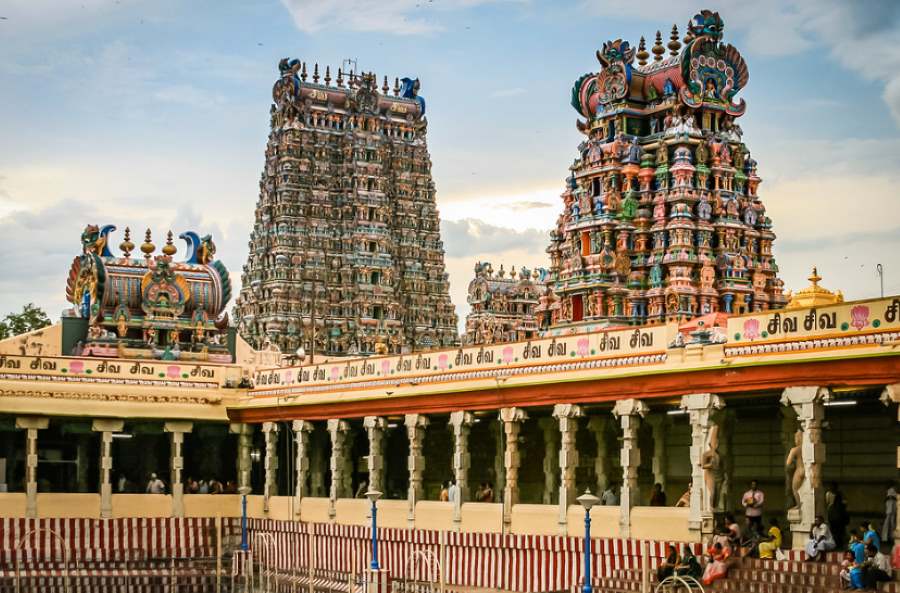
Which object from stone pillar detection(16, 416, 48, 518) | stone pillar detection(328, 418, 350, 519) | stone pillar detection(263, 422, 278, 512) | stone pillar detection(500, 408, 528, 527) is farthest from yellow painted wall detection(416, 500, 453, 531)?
stone pillar detection(16, 416, 48, 518)

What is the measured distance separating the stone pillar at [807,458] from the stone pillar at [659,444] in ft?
30.5

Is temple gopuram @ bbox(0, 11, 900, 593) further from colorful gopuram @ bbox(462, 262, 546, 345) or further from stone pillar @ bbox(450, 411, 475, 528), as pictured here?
colorful gopuram @ bbox(462, 262, 546, 345)

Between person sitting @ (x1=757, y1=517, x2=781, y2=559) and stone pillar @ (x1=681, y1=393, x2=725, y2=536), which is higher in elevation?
stone pillar @ (x1=681, y1=393, x2=725, y2=536)

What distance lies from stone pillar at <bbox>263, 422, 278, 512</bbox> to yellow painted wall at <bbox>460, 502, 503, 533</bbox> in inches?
457

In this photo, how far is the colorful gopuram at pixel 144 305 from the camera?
62438 millimetres

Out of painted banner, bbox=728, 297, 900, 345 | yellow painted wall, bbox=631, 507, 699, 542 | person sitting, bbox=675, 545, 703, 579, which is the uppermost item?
painted banner, bbox=728, 297, 900, 345

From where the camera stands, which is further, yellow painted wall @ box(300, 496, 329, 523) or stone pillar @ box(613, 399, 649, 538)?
yellow painted wall @ box(300, 496, 329, 523)

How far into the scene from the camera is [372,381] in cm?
5094

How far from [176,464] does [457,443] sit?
12.3 m

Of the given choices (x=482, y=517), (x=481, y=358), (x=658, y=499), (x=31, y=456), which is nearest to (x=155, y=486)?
(x=31, y=456)

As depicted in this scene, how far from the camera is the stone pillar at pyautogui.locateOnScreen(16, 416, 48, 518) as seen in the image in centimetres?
5188

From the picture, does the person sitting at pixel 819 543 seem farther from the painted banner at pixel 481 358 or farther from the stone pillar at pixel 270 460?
the stone pillar at pixel 270 460

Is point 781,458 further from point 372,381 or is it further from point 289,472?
point 289,472

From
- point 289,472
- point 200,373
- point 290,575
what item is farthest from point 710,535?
point 200,373
